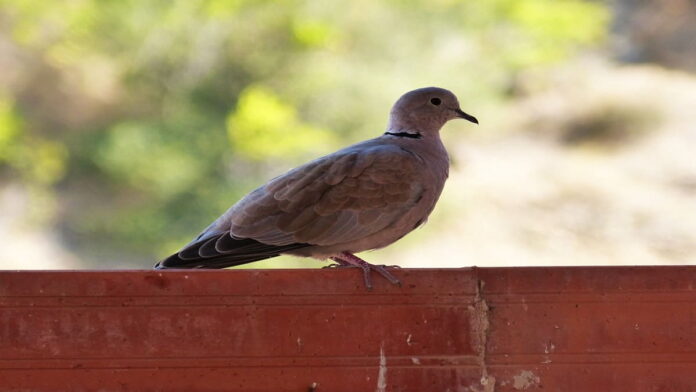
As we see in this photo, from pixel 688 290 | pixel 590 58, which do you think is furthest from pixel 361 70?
pixel 688 290

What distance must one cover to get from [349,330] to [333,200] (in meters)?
0.66

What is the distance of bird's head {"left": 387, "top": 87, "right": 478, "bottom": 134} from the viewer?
3.10 m

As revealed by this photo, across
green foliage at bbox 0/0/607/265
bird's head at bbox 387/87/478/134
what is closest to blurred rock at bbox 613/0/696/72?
green foliage at bbox 0/0/607/265

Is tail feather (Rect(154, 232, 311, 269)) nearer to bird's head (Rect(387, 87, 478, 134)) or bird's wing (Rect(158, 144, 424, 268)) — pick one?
bird's wing (Rect(158, 144, 424, 268))

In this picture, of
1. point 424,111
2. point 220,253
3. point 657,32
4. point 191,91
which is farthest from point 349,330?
point 657,32

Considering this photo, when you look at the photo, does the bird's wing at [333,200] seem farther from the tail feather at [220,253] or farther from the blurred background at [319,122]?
the blurred background at [319,122]

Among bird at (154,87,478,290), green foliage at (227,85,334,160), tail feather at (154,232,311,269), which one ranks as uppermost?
green foliage at (227,85,334,160)

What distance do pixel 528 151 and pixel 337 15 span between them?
132 inches

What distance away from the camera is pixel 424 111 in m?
3.13

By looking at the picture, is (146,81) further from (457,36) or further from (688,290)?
(688,290)

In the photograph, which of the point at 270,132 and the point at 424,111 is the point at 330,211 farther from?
the point at 270,132

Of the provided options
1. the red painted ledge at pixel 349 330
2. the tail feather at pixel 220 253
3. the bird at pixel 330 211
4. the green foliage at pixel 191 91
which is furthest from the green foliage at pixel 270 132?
the red painted ledge at pixel 349 330

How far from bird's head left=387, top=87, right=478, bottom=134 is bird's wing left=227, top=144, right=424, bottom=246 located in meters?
0.36

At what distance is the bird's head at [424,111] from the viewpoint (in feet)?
10.2
